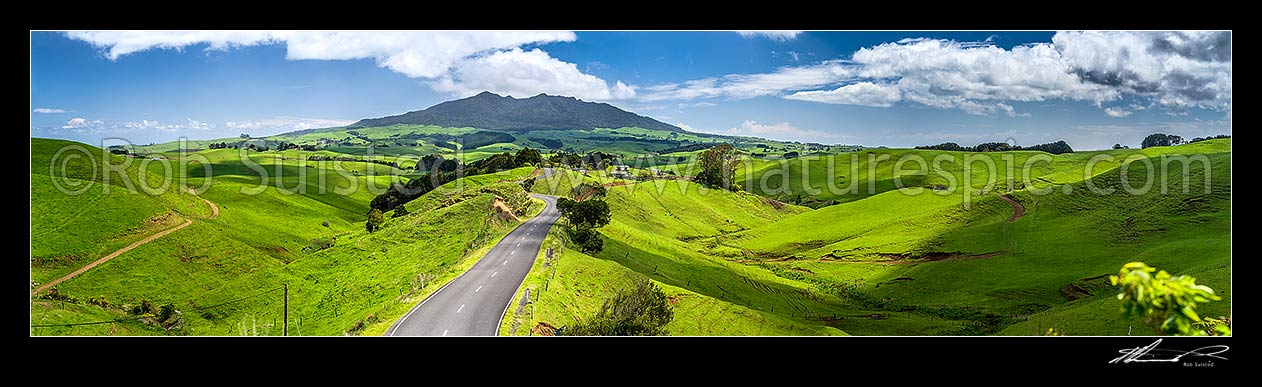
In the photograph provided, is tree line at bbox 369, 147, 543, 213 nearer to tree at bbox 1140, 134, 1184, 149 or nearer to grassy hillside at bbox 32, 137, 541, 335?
grassy hillside at bbox 32, 137, 541, 335

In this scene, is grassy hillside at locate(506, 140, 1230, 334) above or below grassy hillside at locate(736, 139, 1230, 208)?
below

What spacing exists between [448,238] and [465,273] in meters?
16.3

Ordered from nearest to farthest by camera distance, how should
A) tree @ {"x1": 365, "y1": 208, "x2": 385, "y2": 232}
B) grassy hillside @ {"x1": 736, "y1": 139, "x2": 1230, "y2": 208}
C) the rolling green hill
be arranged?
the rolling green hill
tree @ {"x1": 365, "y1": 208, "x2": 385, "y2": 232}
grassy hillside @ {"x1": 736, "y1": 139, "x2": 1230, "y2": 208}

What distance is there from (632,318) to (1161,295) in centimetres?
1642

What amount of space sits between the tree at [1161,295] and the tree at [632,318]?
50.1 feet

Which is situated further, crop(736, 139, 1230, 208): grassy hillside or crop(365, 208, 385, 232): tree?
crop(736, 139, 1230, 208): grassy hillside

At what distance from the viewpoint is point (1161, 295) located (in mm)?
7691

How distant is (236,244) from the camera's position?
4800cm

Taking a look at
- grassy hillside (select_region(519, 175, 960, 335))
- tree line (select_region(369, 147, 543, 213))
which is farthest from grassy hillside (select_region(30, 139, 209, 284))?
grassy hillside (select_region(519, 175, 960, 335))

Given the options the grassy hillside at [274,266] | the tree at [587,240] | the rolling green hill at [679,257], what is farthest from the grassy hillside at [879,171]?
the tree at [587,240]

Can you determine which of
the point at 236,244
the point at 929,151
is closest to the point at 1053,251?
the point at 236,244

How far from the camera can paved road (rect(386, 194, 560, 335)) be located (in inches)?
835

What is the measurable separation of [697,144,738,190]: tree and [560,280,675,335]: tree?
230 ft
